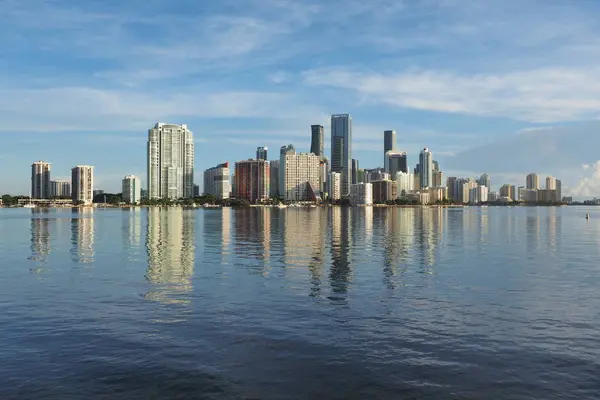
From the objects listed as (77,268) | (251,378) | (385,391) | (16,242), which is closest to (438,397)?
(385,391)

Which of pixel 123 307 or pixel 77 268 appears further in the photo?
pixel 77 268

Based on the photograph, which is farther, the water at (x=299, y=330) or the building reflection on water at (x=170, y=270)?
the building reflection on water at (x=170, y=270)

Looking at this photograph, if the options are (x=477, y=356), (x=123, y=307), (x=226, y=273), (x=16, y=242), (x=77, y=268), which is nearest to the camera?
(x=477, y=356)

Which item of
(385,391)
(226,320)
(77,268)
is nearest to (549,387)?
(385,391)

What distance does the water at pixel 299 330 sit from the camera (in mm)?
22328

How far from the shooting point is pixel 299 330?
3066 centimetres

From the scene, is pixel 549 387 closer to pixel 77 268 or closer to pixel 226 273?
pixel 226 273

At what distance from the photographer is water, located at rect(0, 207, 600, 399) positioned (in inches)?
879

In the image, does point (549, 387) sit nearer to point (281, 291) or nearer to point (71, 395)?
point (71, 395)

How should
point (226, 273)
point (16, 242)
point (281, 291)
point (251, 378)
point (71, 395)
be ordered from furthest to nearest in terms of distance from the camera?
point (16, 242), point (226, 273), point (281, 291), point (251, 378), point (71, 395)

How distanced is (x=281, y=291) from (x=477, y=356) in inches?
786

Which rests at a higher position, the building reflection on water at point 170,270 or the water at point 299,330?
the building reflection on water at point 170,270

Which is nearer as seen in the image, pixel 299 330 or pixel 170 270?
pixel 299 330

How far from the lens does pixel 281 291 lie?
42969 mm
